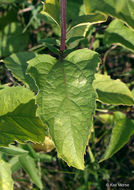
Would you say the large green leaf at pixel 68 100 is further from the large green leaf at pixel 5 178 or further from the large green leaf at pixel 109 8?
the large green leaf at pixel 5 178

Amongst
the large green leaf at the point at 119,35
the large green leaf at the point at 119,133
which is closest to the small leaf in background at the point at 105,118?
the large green leaf at the point at 119,133

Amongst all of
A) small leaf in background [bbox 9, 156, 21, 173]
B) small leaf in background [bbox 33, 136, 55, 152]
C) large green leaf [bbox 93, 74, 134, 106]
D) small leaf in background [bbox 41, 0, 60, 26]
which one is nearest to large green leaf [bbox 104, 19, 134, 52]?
large green leaf [bbox 93, 74, 134, 106]

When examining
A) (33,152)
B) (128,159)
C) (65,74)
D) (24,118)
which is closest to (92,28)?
(65,74)

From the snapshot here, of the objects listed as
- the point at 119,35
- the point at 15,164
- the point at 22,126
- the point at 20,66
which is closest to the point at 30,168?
the point at 15,164

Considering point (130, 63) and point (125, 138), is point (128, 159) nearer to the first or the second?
point (125, 138)

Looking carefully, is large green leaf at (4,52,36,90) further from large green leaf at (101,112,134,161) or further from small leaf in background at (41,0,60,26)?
large green leaf at (101,112,134,161)

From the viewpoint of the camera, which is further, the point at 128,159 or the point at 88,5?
the point at 128,159
